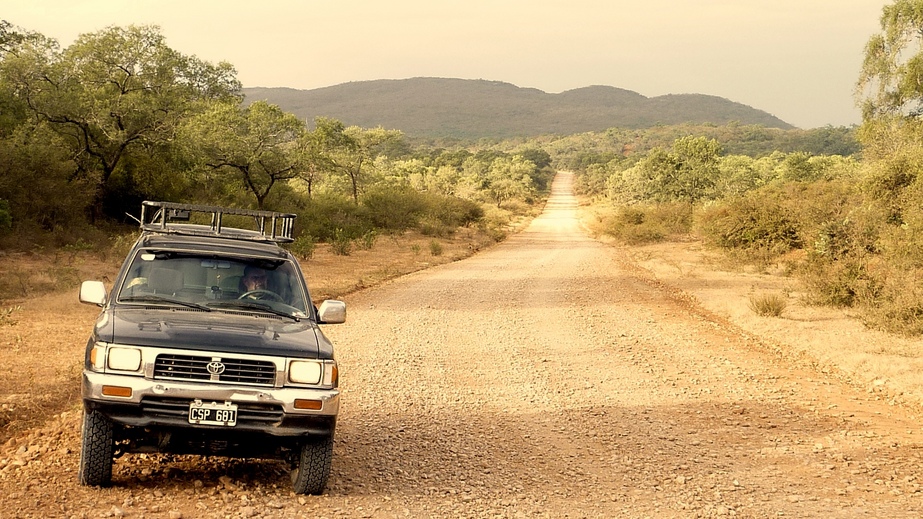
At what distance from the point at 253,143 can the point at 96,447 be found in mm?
29367

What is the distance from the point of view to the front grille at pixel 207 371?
541 cm

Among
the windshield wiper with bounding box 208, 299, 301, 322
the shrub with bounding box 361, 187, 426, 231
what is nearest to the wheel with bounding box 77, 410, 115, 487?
the windshield wiper with bounding box 208, 299, 301, 322

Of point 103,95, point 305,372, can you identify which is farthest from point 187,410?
point 103,95

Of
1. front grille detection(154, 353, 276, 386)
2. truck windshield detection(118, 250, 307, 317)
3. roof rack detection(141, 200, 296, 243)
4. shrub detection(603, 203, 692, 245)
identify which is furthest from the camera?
shrub detection(603, 203, 692, 245)

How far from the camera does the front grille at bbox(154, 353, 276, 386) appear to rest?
213 inches

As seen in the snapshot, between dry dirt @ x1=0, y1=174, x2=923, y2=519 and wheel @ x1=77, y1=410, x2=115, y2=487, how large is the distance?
138 millimetres

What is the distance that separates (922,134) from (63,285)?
70.6 ft

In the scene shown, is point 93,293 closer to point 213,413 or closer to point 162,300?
point 162,300

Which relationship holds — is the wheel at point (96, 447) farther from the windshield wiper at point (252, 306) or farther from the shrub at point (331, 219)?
the shrub at point (331, 219)

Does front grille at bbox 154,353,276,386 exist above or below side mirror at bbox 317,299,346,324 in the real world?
below

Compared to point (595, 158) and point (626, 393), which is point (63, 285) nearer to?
point (626, 393)

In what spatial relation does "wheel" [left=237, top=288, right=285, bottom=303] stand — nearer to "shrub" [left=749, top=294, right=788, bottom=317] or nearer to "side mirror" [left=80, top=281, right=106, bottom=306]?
"side mirror" [left=80, top=281, right=106, bottom=306]

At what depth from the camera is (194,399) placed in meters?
5.36

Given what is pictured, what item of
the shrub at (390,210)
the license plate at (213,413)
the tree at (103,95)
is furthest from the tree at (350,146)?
the license plate at (213,413)
